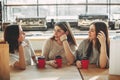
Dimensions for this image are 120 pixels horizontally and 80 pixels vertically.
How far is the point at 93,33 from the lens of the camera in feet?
8.78

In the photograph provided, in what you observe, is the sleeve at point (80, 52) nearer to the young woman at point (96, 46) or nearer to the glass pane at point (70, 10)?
the young woman at point (96, 46)

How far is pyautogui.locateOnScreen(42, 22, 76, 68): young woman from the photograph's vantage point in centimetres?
278

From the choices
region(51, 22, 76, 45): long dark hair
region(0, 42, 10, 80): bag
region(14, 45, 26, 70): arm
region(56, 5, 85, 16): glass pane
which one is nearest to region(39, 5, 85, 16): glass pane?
region(56, 5, 85, 16): glass pane

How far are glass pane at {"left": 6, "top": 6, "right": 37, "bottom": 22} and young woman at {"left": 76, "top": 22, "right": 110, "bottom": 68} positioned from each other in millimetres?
2453

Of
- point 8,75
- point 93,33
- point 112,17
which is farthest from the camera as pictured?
point 112,17

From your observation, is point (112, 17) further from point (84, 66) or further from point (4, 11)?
point (84, 66)

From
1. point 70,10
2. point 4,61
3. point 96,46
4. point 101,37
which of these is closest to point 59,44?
point 96,46

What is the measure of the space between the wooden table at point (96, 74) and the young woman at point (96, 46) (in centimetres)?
16

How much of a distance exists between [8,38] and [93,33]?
84cm

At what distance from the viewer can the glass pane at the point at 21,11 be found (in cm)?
504

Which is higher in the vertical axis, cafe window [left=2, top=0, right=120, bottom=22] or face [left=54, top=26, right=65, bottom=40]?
cafe window [left=2, top=0, right=120, bottom=22]

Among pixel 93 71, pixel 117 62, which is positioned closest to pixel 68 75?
pixel 93 71

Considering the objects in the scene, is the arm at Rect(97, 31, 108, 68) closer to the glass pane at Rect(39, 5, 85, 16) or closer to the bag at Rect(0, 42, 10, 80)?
the bag at Rect(0, 42, 10, 80)

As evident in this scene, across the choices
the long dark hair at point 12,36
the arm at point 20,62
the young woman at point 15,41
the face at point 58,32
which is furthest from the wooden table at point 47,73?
the face at point 58,32
